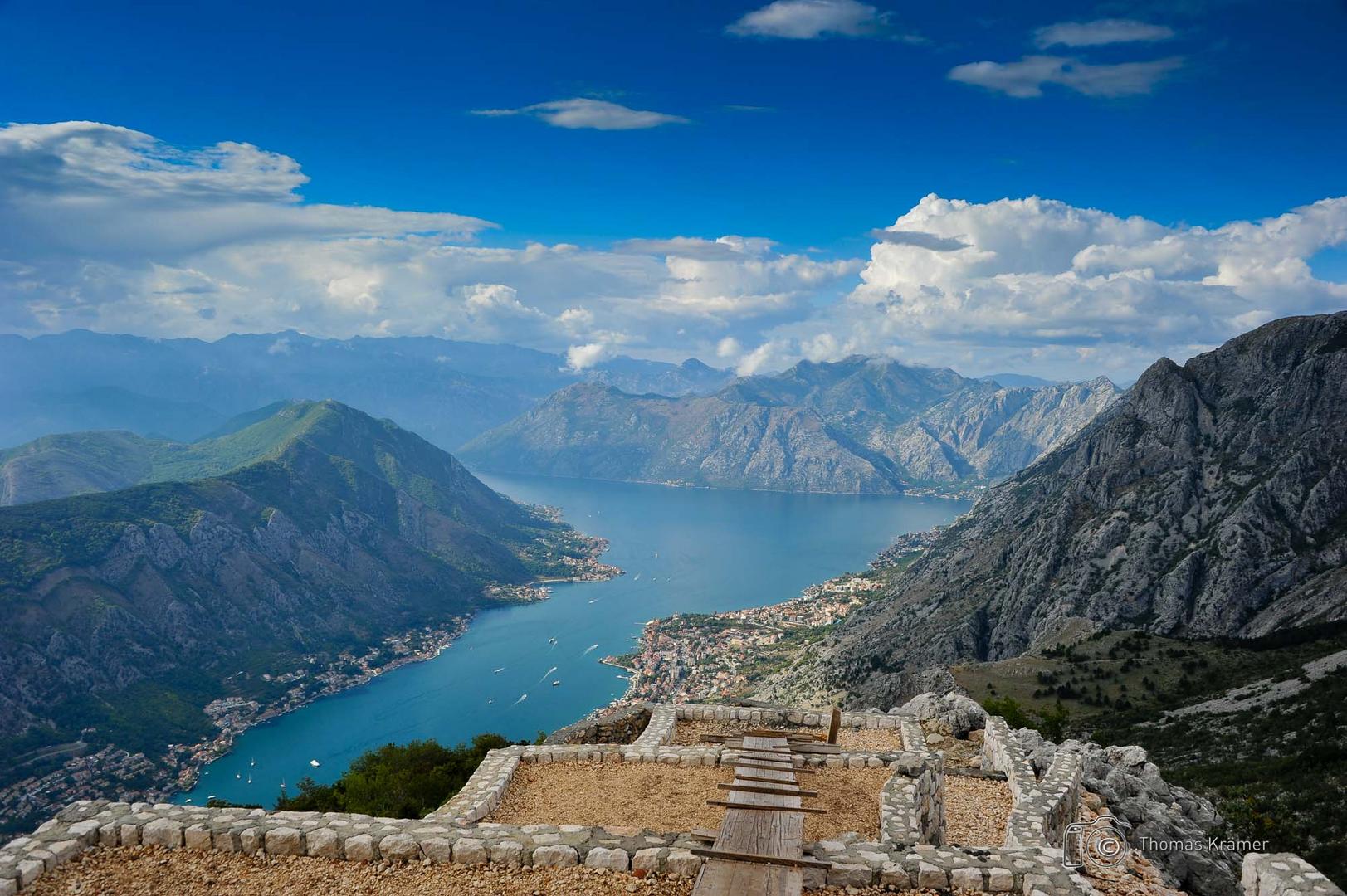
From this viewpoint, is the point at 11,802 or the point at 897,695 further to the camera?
the point at 11,802

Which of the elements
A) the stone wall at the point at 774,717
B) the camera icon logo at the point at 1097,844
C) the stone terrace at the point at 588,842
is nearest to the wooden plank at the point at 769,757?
the stone terrace at the point at 588,842

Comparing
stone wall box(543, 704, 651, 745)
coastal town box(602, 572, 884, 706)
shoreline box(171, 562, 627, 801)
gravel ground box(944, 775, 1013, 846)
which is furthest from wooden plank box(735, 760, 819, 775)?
shoreline box(171, 562, 627, 801)

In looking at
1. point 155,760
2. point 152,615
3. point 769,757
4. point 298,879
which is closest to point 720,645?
point 155,760

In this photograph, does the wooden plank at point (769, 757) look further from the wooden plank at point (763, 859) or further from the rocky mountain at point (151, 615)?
the rocky mountain at point (151, 615)

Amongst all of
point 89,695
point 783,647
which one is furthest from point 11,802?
point 783,647

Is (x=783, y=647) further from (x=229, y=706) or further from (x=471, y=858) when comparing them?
(x=471, y=858)

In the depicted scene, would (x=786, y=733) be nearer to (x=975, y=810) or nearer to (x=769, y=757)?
(x=769, y=757)

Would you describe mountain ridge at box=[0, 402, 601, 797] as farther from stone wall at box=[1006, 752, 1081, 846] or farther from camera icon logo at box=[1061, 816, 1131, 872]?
camera icon logo at box=[1061, 816, 1131, 872]
